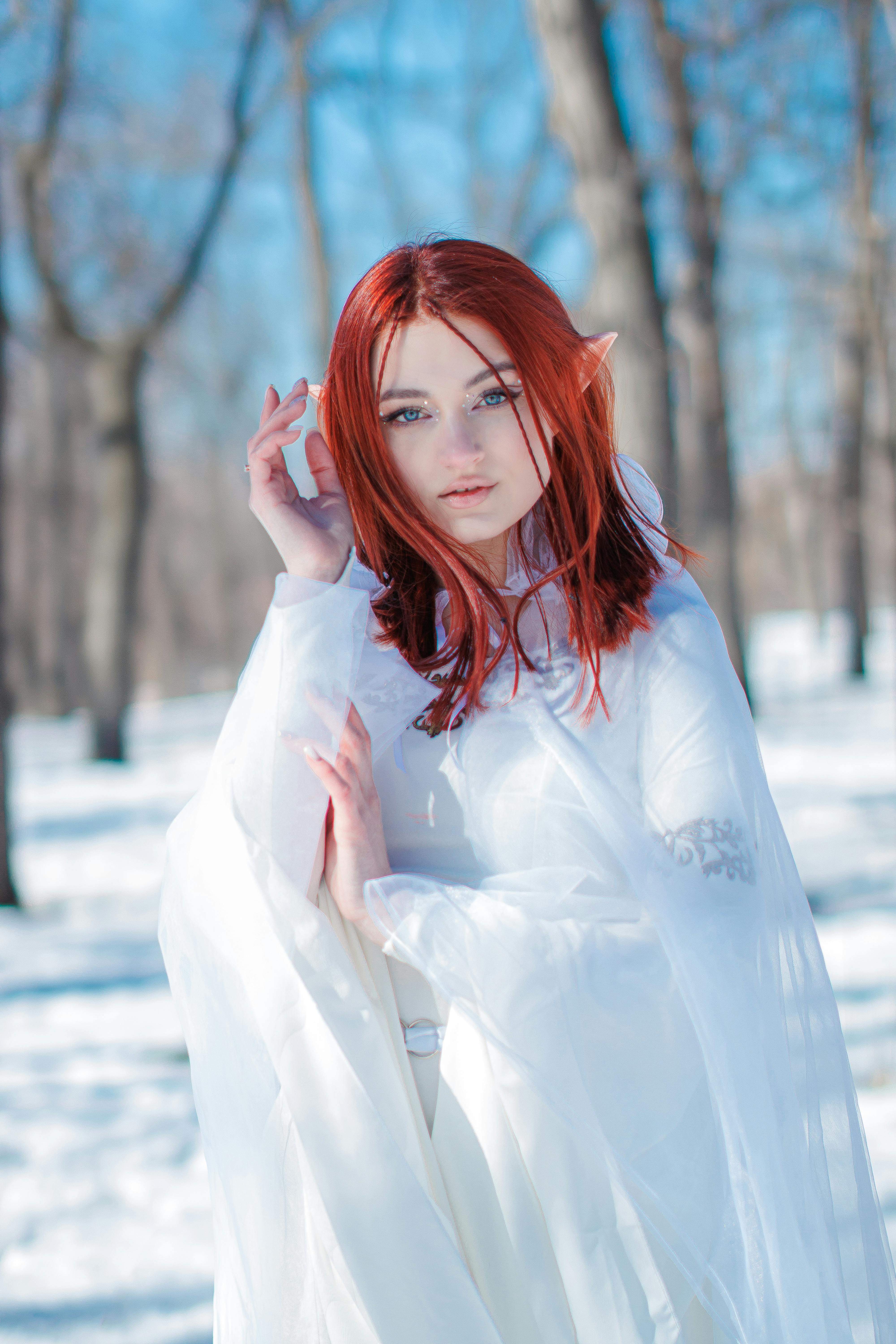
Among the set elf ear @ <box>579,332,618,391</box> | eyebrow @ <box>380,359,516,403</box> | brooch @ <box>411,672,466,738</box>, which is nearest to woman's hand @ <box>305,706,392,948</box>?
brooch @ <box>411,672,466,738</box>

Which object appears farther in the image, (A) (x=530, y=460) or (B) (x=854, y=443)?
(B) (x=854, y=443)

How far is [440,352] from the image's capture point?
1332 millimetres

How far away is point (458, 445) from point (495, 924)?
60 centimetres

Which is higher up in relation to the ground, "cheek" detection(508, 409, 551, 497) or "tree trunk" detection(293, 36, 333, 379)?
"tree trunk" detection(293, 36, 333, 379)

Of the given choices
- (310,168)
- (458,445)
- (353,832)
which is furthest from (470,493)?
(310,168)

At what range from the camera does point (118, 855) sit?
20.0 ft

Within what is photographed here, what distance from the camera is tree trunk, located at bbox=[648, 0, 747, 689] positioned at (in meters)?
6.52

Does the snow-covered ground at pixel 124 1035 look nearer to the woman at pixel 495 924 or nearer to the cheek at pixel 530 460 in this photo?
the woman at pixel 495 924

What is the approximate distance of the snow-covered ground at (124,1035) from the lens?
93.6 inches

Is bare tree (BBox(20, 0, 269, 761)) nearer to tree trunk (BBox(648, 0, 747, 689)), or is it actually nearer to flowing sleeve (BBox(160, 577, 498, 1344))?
tree trunk (BBox(648, 0, 747, 689))

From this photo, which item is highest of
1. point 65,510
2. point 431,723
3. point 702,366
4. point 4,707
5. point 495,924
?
point 702,366

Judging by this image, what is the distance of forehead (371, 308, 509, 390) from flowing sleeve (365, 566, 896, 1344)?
47 centimetres

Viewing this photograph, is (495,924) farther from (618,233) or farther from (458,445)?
(618,233)

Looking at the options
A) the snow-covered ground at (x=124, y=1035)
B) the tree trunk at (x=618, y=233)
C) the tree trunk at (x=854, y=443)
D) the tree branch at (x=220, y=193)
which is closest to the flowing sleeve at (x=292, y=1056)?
the snow-covered ground at (x=124, y=1035)
